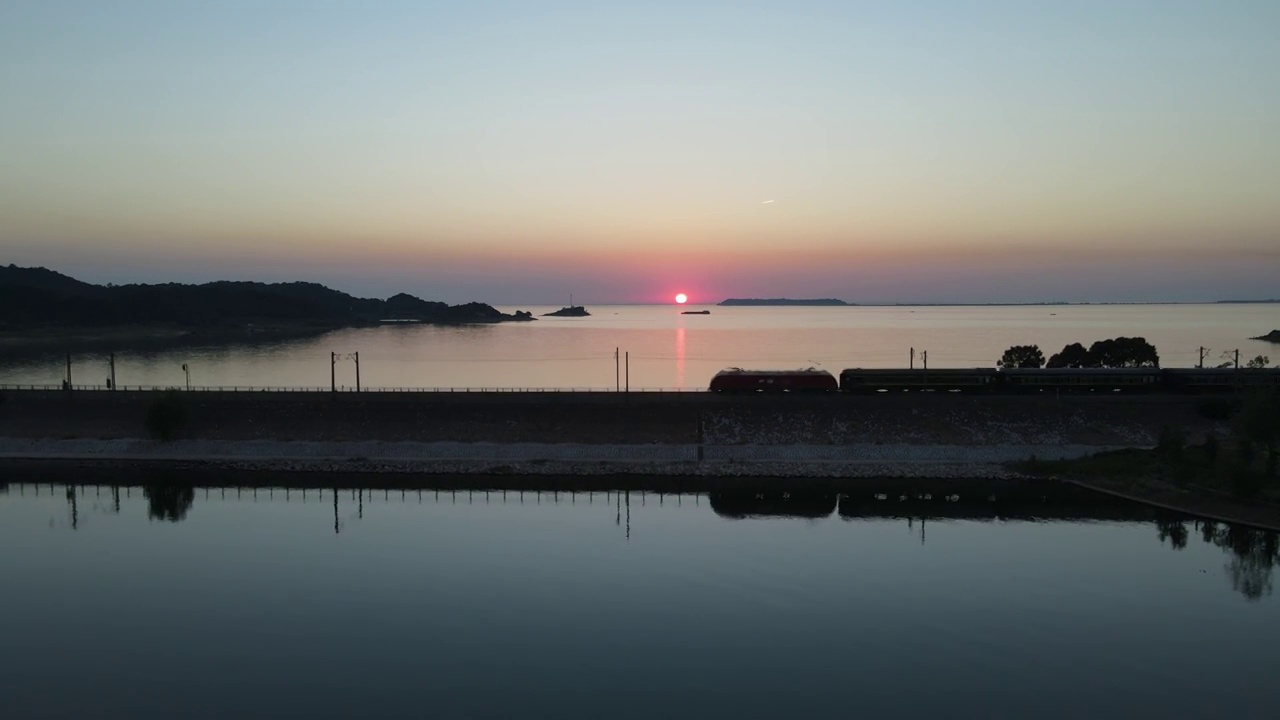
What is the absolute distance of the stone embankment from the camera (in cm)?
4909

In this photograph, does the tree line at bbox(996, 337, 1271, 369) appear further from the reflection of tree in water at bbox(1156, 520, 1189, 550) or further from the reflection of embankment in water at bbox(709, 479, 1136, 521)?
the reflection of tree in water at bbox(1156, 520, 1189, 550)

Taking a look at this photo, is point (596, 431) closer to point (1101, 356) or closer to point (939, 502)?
point (939, 502)

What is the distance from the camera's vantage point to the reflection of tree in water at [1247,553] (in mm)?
30078

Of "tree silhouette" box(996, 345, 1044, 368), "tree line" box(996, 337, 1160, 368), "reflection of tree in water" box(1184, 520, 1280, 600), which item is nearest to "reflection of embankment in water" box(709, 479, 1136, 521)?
"reflection of tree in water" box(1184, 520, 1280, 600)

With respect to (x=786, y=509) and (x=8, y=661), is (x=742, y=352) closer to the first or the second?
(x=786, y=509)

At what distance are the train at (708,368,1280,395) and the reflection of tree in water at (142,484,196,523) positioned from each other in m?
33.5

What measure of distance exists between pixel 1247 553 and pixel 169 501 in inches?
1991

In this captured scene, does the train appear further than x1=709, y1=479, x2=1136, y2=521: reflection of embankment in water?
Yes

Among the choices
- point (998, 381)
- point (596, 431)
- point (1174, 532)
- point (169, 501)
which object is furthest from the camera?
point (998, 381)

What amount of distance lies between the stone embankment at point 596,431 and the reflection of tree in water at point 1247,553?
38.5 ft

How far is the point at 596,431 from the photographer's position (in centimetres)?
5328

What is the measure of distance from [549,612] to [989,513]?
24.2 m

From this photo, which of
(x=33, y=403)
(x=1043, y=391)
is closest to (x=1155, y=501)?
(x=1043, y=391)

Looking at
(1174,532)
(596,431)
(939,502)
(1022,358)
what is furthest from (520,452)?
(1022,358)
